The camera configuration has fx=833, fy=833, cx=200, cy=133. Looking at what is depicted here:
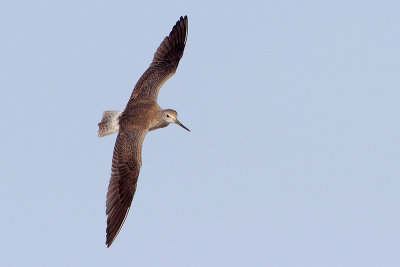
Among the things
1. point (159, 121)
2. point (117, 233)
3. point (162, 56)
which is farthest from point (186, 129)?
point (117, 233)

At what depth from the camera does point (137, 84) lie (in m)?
20.9

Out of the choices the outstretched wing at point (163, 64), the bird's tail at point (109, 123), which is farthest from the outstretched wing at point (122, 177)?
the outstretched wing at point (163, 64)

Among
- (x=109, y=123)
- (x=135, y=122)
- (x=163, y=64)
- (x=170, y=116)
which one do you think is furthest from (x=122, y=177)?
(x=163, y=64)

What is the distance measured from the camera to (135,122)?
1984 centimetres

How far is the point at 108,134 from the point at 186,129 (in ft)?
6.37

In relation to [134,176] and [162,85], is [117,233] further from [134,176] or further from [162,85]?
[162,85]

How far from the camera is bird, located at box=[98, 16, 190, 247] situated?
18.8m

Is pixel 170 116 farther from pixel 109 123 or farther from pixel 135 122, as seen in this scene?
pixel 109 123

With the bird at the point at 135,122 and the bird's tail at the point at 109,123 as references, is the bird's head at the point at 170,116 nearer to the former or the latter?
the bird at the point at 135,122

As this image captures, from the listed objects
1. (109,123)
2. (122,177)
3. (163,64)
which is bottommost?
(122,177)

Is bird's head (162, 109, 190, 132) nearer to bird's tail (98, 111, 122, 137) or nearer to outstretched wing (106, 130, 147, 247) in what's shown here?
outstretched wing (106, 130, 147, 247)

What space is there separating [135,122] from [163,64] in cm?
226

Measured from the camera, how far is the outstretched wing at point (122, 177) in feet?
60.8

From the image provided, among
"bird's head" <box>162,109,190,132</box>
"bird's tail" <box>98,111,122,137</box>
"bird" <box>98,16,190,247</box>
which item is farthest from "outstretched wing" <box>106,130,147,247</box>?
"bird's head" <box>162,109,190,132</box>
